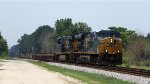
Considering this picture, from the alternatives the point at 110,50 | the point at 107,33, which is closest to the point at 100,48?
the point at 110,50

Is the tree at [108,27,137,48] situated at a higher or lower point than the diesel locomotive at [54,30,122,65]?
higher

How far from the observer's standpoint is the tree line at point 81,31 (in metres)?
51.4

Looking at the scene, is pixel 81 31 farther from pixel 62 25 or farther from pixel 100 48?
pixel 100 48

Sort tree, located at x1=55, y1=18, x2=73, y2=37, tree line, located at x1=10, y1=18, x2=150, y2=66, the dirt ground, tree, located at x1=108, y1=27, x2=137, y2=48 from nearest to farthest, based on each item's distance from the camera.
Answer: the dirt ground
tree line, located at x1=10, y1=18, x2=150, y2=66
tree, located at x1=108, y1=27, x2=137, y2=48
tree, located at x1=55, y1=18, x2=73, y2=37

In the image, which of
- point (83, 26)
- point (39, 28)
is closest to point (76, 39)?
point (83, 26)

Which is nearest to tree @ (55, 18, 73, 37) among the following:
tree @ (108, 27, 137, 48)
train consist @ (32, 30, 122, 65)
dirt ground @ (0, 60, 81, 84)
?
tree @ (108, 27, 137, 48)

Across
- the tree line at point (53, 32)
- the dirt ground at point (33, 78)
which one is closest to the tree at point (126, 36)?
the tree line at point (53, 32)

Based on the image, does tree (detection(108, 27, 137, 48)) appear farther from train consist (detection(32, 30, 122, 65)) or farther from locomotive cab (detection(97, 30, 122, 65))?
locomotive cab (detection(97, 30, 122, 65))

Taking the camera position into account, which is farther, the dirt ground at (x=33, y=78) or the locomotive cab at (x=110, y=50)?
the locomotive cab at (x=110, y=50)

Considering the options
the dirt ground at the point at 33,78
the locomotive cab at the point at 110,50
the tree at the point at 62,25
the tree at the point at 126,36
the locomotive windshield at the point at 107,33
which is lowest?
the dirt ground at the point at 33,78

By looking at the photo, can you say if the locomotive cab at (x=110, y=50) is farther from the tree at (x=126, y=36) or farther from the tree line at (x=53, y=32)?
the tree at (x=126, y=36)

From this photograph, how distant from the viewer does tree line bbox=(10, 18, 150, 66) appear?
51406mm

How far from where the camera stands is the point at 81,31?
11656cm

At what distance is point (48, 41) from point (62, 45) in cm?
9700
